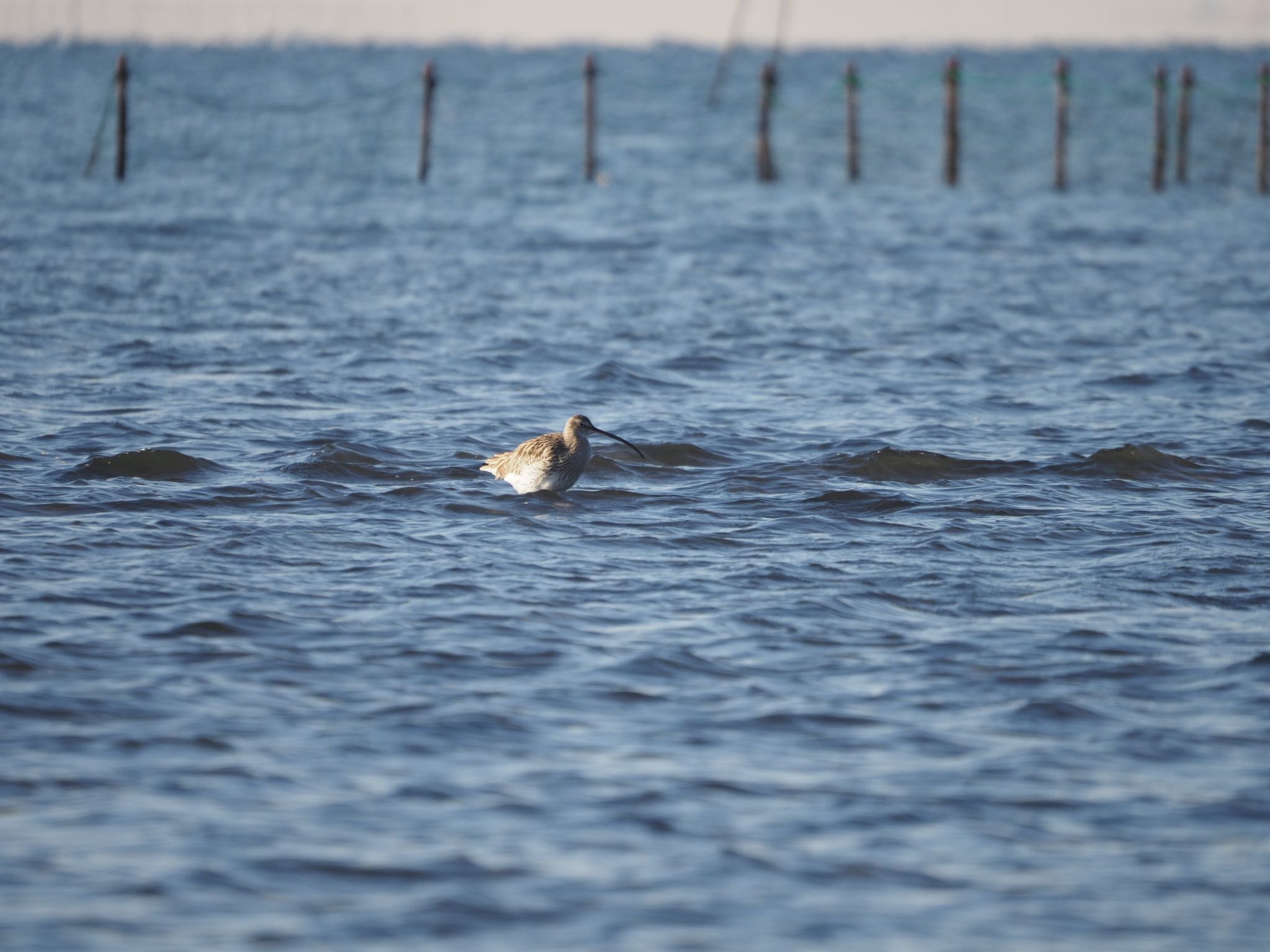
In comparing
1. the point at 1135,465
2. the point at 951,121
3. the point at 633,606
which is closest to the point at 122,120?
the point at 951,121

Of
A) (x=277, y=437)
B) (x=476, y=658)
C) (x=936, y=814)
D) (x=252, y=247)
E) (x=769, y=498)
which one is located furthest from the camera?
(x=252, y=247)

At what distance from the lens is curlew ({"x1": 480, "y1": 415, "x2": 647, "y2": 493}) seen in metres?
11.7

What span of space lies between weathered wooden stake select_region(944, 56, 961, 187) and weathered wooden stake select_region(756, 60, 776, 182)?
378 cm

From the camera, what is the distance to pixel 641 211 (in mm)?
32469

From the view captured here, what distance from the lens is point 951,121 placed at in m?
36.9

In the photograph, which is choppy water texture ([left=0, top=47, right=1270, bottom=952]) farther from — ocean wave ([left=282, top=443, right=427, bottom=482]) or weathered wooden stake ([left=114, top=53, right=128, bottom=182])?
weathered wooden stake ([left=114, top=53, right=128, bottom=182])

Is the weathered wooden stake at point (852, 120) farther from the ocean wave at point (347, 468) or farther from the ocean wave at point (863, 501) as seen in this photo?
the ocean wave at point (863, 501)

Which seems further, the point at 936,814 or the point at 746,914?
the point at 936,814

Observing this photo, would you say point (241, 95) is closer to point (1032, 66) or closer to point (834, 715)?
point (834, 715)

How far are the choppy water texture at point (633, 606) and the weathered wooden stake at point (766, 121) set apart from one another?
12.7 meters

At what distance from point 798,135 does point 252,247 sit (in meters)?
33.4

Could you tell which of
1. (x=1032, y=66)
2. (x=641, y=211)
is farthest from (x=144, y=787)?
(x=1032, y=66)

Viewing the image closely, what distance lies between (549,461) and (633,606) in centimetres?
263

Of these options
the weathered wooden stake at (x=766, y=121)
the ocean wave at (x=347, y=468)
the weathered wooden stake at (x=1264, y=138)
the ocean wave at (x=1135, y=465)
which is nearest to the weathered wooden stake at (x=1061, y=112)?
the weathered wooden stake at (x=1264, y=138)
